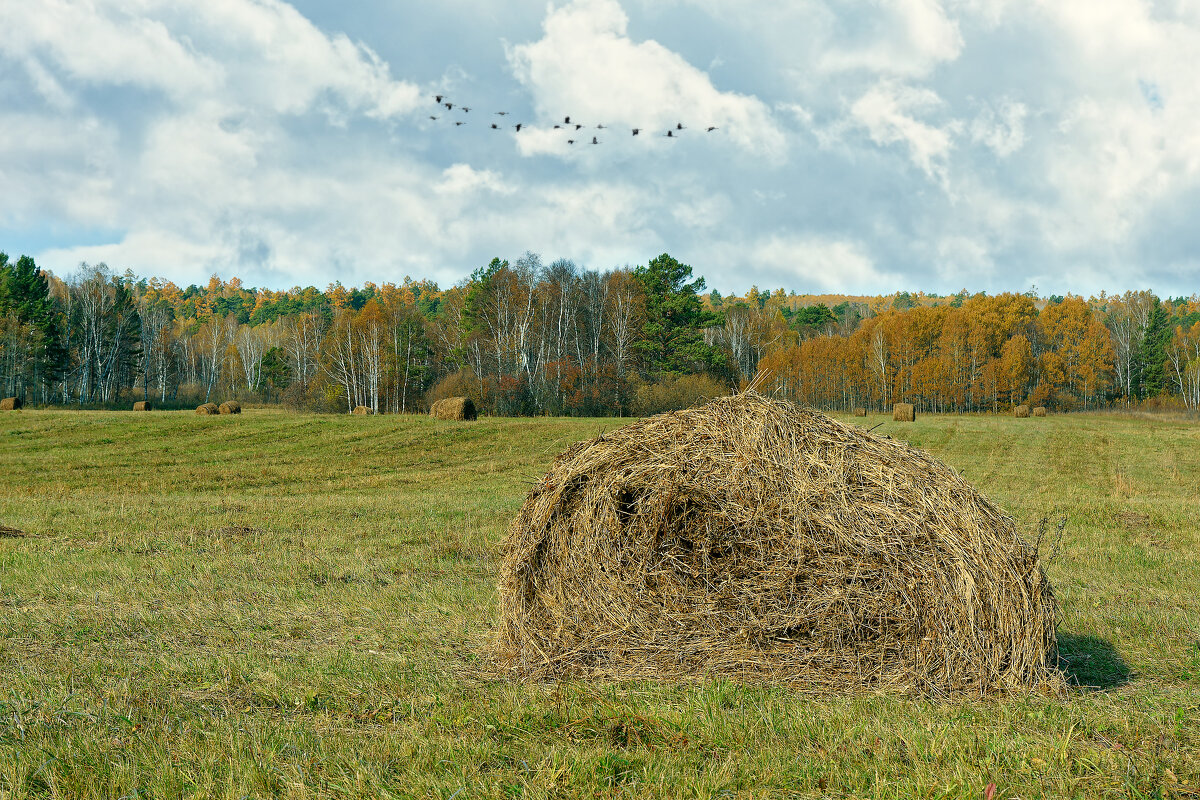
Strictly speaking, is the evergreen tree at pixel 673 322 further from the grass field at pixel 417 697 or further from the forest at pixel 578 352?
the grass field at pixel 417 697

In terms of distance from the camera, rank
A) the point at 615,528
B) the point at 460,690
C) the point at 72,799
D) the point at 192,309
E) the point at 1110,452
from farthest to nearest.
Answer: the point at 192,309 → the point at 1110,452 → the point at 615,528 → the point at 460,690 → the point at 72,799

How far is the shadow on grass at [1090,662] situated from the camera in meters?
6.09

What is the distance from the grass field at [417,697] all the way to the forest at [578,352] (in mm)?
41944

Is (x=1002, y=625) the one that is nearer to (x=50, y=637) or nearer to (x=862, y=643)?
A: (x=862, y=643)

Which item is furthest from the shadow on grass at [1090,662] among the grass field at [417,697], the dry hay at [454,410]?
the dry hay at [454,410]

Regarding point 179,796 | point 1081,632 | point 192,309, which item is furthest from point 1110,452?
point 192,309

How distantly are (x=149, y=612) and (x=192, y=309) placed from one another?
168m

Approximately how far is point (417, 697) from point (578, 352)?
55.7m

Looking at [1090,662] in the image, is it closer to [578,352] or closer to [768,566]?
[768,566]

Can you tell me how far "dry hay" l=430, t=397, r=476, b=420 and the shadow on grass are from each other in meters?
35.6

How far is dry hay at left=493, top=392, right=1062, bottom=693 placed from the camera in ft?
18.4

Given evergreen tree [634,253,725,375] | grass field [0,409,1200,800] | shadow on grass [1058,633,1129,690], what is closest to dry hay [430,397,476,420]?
evergreen tree [634,253,725,375]

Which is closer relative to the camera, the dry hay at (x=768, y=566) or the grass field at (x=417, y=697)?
the grass field at (x=417, y=697)

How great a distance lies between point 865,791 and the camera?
151 inches
